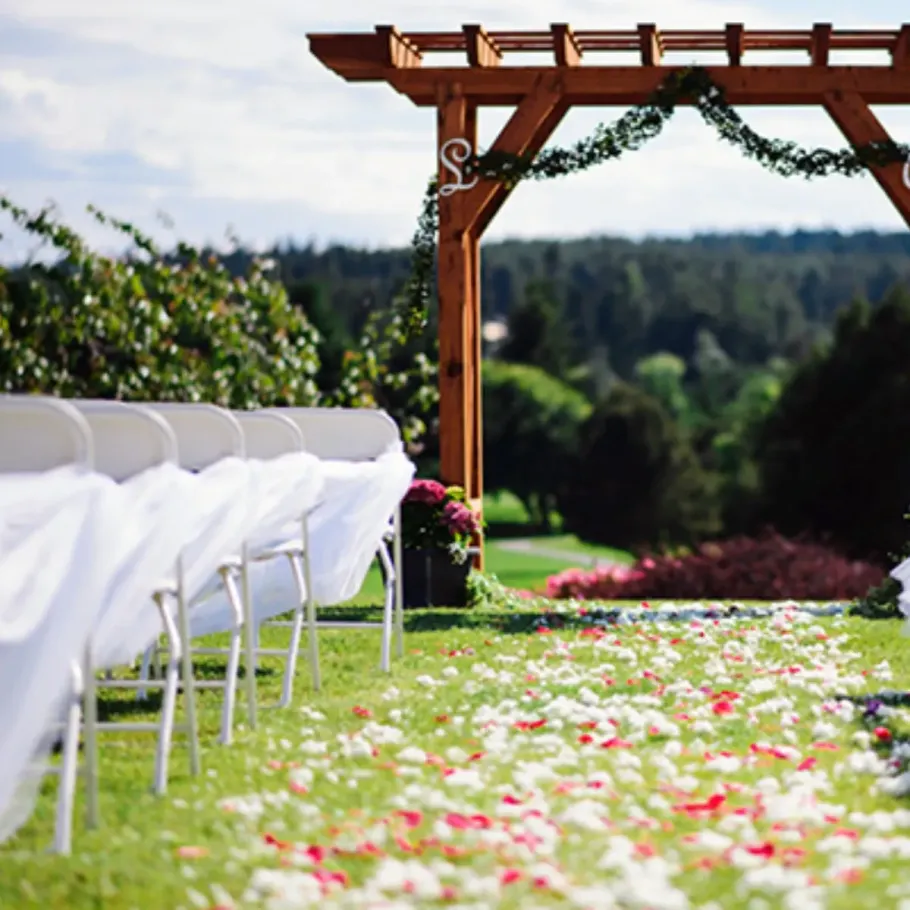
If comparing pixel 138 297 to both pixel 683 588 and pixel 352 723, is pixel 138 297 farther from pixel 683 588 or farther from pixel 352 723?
pixel 352 723

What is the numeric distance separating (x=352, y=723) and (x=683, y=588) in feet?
24.8

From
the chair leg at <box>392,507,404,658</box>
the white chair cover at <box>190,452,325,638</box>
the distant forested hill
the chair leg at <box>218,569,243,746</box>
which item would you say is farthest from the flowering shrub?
the distant forested hill

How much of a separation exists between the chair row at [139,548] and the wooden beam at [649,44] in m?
3.41

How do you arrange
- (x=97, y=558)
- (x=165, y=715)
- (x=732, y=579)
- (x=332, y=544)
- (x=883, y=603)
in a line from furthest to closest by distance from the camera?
(x=732, y=579) → (x=883, y=603) → (x=332, y=544) → (x=165, y=715) → (x=97, y=558)

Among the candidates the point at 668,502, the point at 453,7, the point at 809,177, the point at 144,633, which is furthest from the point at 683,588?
the point at 668,502

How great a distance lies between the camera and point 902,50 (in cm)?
920

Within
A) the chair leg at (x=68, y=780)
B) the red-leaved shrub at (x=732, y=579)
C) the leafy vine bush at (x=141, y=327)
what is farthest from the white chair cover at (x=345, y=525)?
the leafy vine bush at (x=141, y=327)

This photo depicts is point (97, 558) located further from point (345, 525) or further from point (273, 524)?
point (345, 525)

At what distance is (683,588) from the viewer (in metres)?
12.9

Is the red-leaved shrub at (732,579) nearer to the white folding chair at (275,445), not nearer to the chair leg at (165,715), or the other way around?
the white folding chair at (275,445)

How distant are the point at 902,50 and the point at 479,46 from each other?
2.06 meters

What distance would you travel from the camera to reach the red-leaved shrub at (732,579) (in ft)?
41.9

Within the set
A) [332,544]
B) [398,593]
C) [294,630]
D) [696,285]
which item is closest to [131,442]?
[294,630]

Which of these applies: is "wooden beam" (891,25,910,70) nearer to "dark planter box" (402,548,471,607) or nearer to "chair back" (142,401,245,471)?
"dark planter box" (402,548,471,607)
